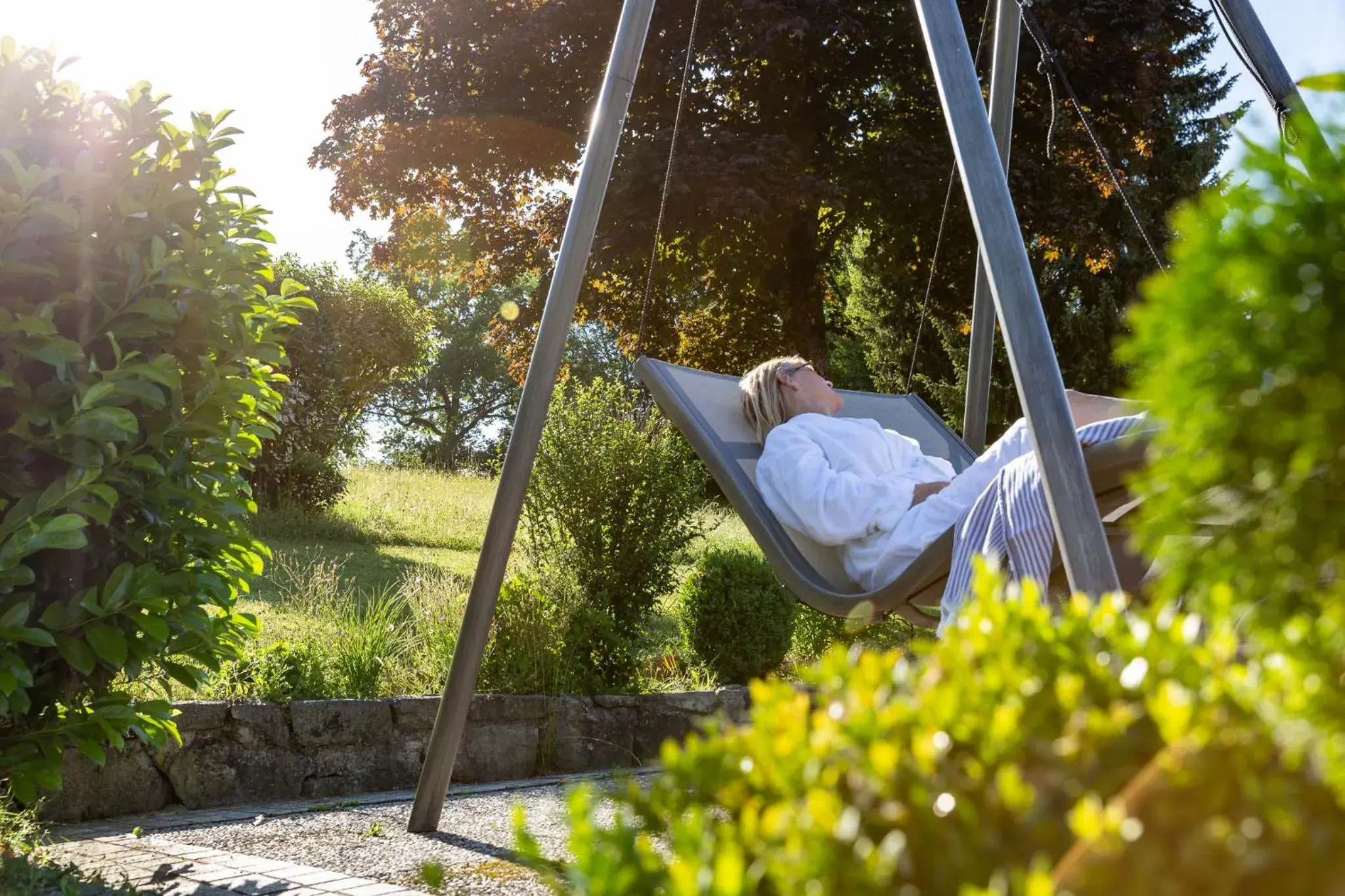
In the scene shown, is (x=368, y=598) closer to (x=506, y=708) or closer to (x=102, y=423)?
(x=506, y=708)

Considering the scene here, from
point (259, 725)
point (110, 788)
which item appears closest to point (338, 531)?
point (259, 725)

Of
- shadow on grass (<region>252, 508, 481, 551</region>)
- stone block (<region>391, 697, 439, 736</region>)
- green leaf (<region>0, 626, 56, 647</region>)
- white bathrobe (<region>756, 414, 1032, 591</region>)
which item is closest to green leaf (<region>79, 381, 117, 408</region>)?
green leaf (<region>0, 626, 56, 647</region>)

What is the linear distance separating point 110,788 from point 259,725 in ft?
1.64

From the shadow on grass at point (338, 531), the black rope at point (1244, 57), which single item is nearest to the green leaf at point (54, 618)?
the black rope at point (1244, 57)

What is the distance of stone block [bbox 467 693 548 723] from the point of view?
4.62 metres

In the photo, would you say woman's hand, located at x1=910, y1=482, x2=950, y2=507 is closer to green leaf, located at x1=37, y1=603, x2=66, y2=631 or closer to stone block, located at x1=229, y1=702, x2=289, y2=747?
stone block, located at x1=229, y1=702, x2=289, y2=747

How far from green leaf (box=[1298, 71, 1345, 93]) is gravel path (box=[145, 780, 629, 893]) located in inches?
89.7

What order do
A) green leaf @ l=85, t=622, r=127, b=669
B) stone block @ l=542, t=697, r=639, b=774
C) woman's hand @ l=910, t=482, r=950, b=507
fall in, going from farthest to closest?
stone block @ l=542, t=697, r=639, b=774
woman's hand @ l=910, t=482, r=950, b=507
green leaf @ l=85, t=622, r=127, b=669

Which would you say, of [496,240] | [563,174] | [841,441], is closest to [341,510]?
[496,240]

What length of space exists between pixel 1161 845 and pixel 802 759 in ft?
0.70

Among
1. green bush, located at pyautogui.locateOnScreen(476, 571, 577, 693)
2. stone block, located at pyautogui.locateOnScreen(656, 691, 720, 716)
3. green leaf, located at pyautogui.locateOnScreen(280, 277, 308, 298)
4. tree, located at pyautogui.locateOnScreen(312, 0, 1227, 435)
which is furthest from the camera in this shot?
tree, located at pyautogui.locateOnScreen(312, 0, 1227, 435)

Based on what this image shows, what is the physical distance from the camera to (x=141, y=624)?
96.3 inches

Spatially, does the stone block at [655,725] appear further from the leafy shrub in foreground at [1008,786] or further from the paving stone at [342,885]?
the leafy shrub in foreground at [1008,786]

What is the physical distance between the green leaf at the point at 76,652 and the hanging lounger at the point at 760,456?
1.85m
